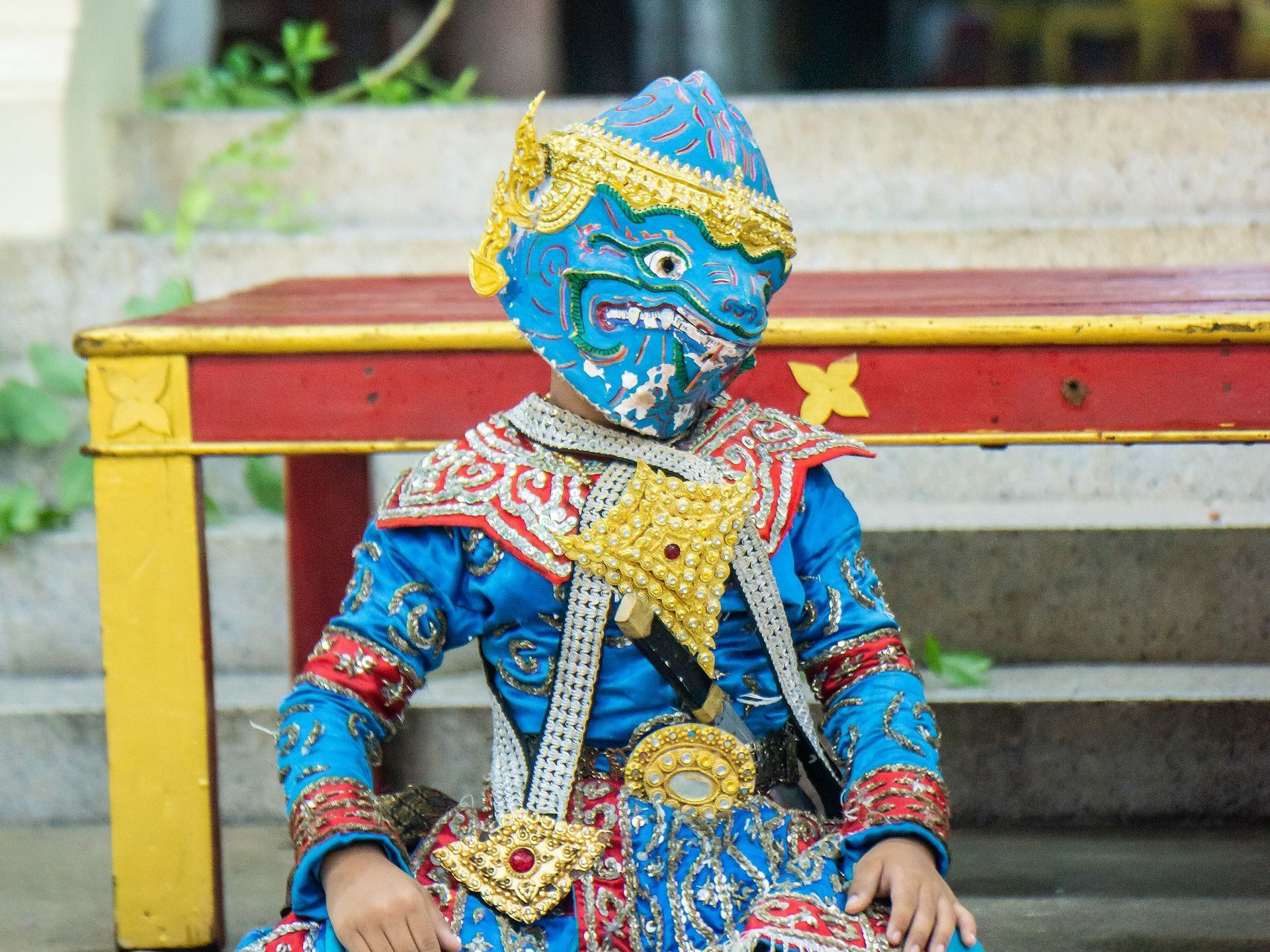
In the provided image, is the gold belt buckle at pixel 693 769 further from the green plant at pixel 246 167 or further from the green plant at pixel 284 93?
the green plant at pixel 284 93

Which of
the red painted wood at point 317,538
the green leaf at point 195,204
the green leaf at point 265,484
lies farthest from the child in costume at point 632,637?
the green leaf at point 195,204

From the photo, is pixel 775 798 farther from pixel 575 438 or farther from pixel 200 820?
pixel 200 820

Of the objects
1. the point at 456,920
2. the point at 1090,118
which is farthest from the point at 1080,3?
the point at 456,920

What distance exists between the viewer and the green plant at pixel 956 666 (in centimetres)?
271

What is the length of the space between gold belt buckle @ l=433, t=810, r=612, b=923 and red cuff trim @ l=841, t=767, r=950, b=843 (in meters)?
0.26

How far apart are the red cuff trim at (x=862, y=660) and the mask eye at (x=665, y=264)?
0.46 metres

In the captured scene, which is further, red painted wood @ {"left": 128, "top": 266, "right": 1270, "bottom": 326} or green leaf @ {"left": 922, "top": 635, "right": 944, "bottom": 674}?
green leaf @ {"left": 922, "top": 635, "right": 944, "bottom": 674}

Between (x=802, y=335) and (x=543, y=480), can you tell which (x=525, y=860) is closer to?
(x=543, y=480)

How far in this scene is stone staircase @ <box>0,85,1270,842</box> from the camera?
8.73ft

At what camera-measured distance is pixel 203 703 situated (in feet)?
6.89

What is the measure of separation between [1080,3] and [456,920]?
474 centimetres

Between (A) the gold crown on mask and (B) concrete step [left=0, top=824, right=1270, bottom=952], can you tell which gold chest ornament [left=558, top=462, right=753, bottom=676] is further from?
(B) concrete step [left=0, top=824, right=1270, bottom=952]

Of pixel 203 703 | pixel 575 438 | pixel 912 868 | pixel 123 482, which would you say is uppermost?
pixel 575 438

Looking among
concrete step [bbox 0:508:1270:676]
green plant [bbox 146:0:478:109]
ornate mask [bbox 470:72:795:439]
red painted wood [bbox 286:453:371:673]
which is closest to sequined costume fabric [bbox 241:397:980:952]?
ornate mask [bbox 470:72:795:439]
